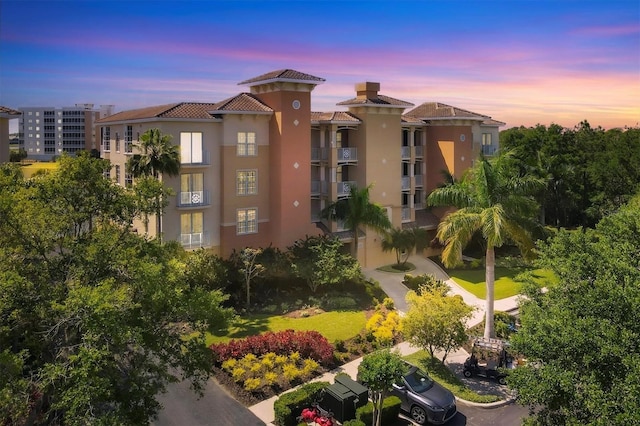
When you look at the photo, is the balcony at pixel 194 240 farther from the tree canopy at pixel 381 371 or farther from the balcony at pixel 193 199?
the tree canopy at pixel 381 371

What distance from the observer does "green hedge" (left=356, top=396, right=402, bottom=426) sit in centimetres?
1947

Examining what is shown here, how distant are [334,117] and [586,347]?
28.8 meters

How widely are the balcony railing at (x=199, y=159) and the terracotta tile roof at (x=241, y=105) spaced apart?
272 centimetres

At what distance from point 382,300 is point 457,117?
1856 centimetres

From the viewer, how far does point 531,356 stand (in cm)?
1454

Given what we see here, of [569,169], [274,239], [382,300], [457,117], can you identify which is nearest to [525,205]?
[382,300]

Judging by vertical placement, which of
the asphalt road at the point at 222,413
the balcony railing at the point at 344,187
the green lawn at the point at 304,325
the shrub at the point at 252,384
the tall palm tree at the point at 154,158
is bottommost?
the asphalt road at the point at 222,413

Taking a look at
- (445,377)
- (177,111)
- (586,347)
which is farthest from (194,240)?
(586,347)

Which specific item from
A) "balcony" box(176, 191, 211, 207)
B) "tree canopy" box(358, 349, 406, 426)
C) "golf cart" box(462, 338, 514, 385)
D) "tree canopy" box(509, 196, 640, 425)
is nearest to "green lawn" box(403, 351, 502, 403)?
"golf cart" box(462, 338, 514, 385)

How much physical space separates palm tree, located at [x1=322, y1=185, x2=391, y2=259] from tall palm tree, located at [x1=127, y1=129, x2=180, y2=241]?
12.5 m

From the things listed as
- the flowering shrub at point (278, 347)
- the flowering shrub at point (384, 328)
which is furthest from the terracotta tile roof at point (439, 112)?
the flowering shrub at point (278, 347)

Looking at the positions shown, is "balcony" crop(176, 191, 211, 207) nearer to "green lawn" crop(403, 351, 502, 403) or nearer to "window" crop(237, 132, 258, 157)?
"window" crop(237, 132, 258, 157)

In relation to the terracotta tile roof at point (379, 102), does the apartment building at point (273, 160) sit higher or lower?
lower

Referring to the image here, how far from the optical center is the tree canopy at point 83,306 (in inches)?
513
